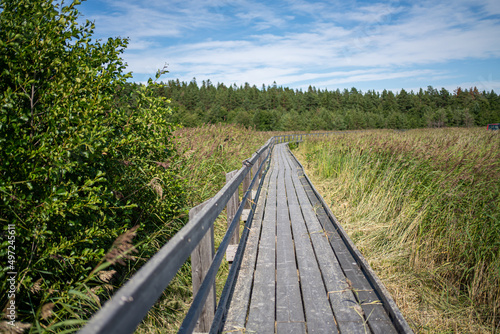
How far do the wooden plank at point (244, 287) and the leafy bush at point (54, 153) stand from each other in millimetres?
1139

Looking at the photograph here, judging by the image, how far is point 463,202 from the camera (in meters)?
4.76

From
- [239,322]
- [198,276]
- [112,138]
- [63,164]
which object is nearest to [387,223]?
[239,322]

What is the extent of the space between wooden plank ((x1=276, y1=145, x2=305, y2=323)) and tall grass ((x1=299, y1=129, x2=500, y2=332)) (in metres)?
1.10

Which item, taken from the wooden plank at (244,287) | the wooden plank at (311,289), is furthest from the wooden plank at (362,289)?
the wooden plank at (244,287)

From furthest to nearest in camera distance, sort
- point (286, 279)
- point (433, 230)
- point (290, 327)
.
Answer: point (433, 230) < point (286, 279) < point (290, 327)

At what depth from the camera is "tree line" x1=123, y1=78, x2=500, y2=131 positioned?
8025 cm

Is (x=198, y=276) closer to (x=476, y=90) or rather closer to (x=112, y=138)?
(x=112, y=138)

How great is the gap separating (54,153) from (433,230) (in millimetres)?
5068

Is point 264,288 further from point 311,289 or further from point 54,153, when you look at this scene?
point 54,153

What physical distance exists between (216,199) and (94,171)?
1.41 metres

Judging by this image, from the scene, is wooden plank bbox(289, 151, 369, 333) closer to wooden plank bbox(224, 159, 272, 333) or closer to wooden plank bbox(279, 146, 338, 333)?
wooden plank bbox(279, 146, 338, 333)

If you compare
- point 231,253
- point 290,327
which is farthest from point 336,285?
point 231,253

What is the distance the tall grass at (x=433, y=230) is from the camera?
10.6 ft

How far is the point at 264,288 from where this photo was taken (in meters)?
3.20
